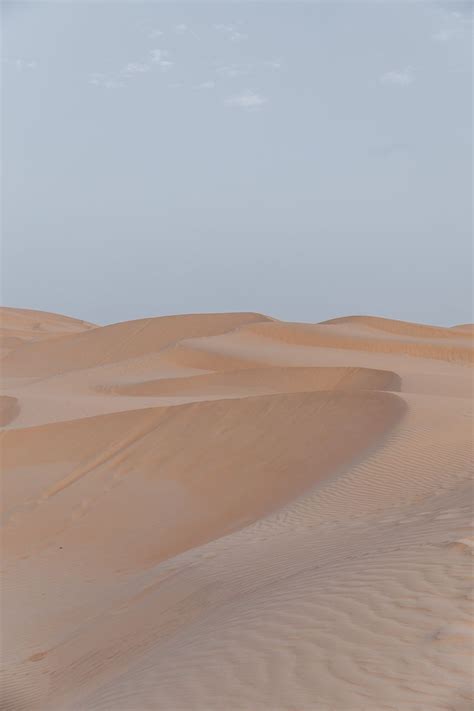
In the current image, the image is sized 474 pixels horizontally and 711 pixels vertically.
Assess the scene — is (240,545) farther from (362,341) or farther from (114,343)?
(114,343)

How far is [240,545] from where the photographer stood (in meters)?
8.34

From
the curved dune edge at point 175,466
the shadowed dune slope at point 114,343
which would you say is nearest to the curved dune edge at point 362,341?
the shadowed dune slope at point 114,343

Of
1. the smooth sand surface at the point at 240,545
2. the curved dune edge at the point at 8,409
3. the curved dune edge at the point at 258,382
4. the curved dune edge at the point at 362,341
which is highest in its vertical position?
the curved dune edge at the point at 362,341

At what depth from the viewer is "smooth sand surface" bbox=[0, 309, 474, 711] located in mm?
4195

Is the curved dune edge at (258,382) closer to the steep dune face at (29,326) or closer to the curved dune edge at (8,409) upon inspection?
the curved dune edge at (8,409)

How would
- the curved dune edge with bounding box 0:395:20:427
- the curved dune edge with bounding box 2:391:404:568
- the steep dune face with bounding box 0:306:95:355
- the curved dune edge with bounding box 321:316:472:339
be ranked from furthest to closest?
the steep dune face with bounding box 0:306:95:355 < the curved dune edge with bounding box 321:316:472:339 < the curved dune edge with bounding box 0:395:20:427 < the curved dune edge with bounding box 2:391:404:568

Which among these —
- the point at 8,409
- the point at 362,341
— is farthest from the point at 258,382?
the point at 362,341

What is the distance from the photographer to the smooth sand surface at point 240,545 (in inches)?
165

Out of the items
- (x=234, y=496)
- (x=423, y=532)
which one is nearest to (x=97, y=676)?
(x=423, y=532)

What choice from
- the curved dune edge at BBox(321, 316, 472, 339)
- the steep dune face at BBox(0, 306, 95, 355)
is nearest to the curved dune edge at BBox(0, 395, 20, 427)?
the curved dune edge at BBox(321, 316, 472, 339)

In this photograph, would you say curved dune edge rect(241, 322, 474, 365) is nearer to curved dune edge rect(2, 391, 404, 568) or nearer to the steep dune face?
curved dune edge rect(2, 391, 404, 568)

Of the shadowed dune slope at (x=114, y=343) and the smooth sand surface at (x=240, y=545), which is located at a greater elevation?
the shadowed dune slope at (x=114, y=343)

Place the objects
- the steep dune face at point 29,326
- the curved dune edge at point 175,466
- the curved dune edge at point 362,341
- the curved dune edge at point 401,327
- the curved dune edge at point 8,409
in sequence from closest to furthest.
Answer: the curved dune edge at point 175,466 < the curved dune edge at point 8,409 < the curved dune edge at point 362,341 < the curved dune edge at point 401,327 < the steep dune face at point 29,326

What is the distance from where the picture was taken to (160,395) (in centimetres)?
2109
